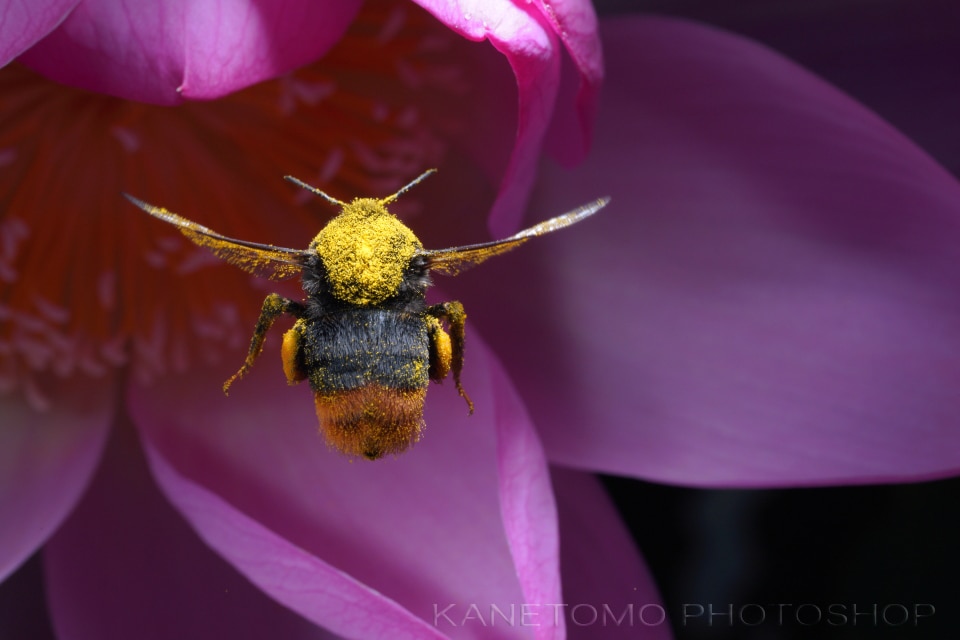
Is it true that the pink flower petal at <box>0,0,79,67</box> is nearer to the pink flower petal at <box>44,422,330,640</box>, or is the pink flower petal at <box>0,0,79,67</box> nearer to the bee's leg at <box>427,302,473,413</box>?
the bee's leg at <box>427,302,473,413</box>

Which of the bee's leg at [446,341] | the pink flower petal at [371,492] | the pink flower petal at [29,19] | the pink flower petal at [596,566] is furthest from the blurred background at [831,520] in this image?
the pink flower petal at [29,19]

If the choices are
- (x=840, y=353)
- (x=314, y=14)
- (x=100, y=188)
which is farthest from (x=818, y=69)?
(x=100, y=188)

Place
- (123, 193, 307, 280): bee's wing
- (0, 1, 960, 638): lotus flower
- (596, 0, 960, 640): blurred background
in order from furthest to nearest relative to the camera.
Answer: (596, 0, 960, 640): blurred background → (0, 1, 960, 638): lotus flower → (123, 193, 307, 280): bee's wing

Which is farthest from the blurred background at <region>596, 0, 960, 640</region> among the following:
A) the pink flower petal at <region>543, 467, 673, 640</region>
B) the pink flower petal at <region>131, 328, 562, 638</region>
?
the pink flower petal at <region>131, 328, 562, 638</region>

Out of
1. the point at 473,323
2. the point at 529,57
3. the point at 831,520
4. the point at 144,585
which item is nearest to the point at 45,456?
the point at 144,585

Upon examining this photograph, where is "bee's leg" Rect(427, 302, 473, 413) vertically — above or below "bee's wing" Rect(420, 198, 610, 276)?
below

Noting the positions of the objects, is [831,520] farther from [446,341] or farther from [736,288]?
[446,341]
